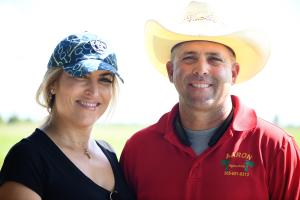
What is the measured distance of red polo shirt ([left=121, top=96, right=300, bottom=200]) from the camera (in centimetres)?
292

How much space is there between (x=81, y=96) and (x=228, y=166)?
1.00 metres

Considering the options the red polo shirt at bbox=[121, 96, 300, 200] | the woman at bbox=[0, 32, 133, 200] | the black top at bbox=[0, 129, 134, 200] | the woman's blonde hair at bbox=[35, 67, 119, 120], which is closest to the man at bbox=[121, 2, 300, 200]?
the red polo shirt at bbox=[121, 96, 300, 200]

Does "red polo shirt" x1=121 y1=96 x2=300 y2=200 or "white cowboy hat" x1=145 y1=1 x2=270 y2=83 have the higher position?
"white cowboy hat" x1=145 y1=1 x2=270 y2=83

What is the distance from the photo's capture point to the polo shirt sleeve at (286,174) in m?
2.88

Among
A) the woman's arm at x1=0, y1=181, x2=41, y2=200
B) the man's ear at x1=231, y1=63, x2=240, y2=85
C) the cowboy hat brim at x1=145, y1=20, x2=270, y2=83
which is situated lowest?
the woman's arm at x1=0, y1=181, x2=41, y2=200

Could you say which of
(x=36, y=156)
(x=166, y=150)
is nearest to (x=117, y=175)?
(x=166, y=150)

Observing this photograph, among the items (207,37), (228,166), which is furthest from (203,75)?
(228,166)

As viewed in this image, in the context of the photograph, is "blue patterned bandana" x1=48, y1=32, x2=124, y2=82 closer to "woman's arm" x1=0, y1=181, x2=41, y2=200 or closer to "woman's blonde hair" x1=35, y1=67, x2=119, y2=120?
"woman's blonde hair" x1=35, y1=67, x2=119, y2=120

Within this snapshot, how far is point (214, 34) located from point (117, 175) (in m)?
1.11

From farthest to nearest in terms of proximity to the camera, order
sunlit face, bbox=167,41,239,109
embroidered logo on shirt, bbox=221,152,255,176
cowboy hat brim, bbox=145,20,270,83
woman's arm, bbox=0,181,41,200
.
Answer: cowboy hat brim, bbox=145,20,270,83
sunlit face, bbox=167,41,239,109
embroidered logo on shirt, bbox=221,152,255,176
woman's arm, bbox=0,181,41,200

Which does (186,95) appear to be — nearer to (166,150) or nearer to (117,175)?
(166,150)

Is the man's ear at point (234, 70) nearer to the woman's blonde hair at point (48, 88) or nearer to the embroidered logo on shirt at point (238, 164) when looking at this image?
the embroidered logo on shirt at point (238, 164)

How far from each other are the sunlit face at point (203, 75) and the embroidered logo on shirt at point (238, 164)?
0.37 meters

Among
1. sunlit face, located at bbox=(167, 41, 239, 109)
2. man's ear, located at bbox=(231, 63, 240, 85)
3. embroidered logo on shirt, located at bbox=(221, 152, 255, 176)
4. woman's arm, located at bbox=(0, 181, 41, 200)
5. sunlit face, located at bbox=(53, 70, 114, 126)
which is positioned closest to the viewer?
woman's arm, located at bbox=(0, 181, 41, 200)
